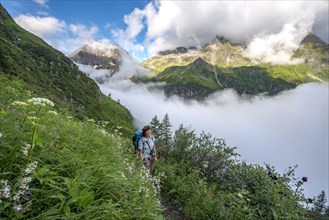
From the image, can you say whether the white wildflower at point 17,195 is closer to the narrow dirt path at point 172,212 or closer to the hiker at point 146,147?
the narrow dirt path at point 172,212

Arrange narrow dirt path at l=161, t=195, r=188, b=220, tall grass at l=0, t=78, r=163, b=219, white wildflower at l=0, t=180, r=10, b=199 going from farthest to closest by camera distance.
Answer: narrow dirt path at l=161, t=195, r=188, b=220
tall grass at l=0, t=78, r=163, b=219
white wildflower at l=0, t=180, r=10, b=199

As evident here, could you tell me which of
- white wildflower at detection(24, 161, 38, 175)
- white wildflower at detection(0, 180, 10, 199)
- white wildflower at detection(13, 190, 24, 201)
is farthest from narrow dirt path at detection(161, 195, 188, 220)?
white wildflower at detection(0, 180, 10, 199)

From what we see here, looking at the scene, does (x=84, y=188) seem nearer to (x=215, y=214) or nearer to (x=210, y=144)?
(x=215, y=214)

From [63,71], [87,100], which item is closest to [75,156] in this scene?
[87,100]

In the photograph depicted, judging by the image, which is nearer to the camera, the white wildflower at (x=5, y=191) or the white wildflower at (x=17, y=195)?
the white wildflower at (x=5, y=191)

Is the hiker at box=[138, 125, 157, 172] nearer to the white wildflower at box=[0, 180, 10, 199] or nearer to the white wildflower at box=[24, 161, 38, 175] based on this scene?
the white wildflower at box=[24, 161, 38, 175]

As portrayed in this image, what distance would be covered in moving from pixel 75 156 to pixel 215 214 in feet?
17.3

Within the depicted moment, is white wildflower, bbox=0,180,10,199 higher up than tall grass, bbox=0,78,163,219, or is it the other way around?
tall grass, bbox=0,78,163,219

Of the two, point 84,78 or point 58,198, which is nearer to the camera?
point 58,198

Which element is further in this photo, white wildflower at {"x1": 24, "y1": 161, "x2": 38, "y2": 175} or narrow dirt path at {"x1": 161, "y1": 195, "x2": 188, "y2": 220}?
narrow dirt path at {"x1": 161, "y1": 195, "x2": 188, "y2": 220}

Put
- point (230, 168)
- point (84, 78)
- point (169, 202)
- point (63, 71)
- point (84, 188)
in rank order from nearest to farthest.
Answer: point (84, 188) → point (169, 202) → point (230, 168) → point (63, 71) → point (84, 78)

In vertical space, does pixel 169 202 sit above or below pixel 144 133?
below

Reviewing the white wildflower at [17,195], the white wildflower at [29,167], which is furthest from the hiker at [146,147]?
the white wildflower at [17,195]

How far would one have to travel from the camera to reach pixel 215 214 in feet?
27.1
